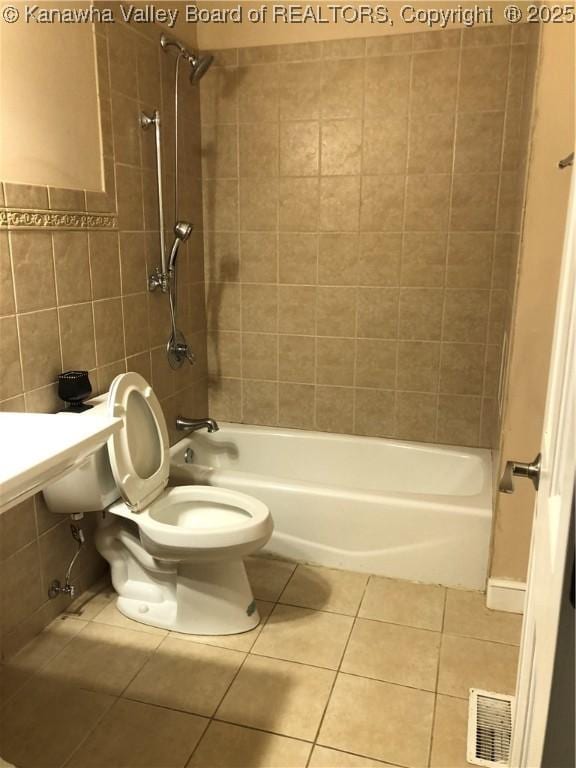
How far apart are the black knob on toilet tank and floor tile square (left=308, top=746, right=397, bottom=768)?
122 cm

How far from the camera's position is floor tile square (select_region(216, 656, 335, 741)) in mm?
1686

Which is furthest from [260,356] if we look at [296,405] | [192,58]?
[192,58]

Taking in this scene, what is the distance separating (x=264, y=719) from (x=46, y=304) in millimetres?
1393

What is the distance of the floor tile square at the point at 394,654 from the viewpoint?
1.87m

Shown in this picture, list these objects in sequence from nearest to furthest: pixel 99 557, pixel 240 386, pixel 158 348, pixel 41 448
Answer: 1. pixel 41 448
2. pixel 99 557
3. pixel 158 348
4. pixel 240 386

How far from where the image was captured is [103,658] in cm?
193

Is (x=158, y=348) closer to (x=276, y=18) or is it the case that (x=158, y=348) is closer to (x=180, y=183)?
(x=180, y=183)

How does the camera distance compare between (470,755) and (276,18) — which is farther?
(276,18)

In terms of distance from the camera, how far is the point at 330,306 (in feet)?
9.38

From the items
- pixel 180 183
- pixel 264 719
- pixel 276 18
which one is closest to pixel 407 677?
pixel 264 719

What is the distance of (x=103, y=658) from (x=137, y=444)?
688 mm

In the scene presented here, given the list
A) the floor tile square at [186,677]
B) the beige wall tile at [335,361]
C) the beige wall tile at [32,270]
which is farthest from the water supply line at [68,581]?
the beige wall tile at [335,361]

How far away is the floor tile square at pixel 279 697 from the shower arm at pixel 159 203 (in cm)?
147

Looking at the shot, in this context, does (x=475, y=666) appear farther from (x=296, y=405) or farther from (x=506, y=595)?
(x=296, y=405)
